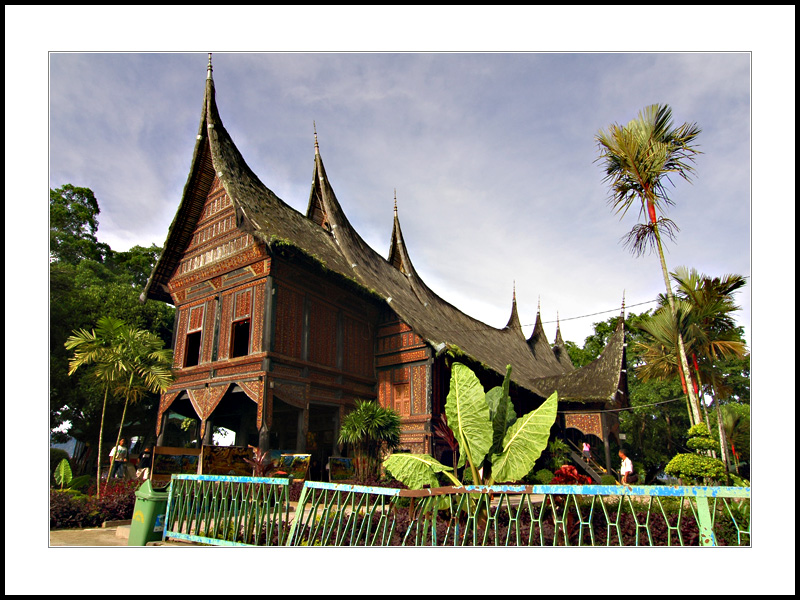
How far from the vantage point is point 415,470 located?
839 cm

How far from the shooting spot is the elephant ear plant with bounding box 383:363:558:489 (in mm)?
7641

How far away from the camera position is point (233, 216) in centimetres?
1617

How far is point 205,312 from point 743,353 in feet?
46.6

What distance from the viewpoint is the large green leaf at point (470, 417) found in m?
8.12

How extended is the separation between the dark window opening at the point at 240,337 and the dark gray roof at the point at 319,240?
269 centimetres

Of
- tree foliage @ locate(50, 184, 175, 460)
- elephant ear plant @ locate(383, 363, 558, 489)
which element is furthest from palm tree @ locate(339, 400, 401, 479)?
tree foliage @ locate(50, 184, 175, 460)

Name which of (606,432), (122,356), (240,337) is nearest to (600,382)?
(606,432)

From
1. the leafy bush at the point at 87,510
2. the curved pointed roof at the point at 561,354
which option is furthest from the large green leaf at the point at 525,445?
the curved pointed roof at the point at 561,354

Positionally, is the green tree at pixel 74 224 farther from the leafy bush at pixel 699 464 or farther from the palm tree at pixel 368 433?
the leafy bush at pixel 699 464

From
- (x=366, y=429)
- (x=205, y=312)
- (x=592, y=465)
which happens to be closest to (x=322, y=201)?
(x=205, y=312)

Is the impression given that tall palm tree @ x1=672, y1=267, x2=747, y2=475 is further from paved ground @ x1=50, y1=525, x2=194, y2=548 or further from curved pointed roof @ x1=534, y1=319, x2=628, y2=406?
paved ground @ x1=50, y1=525, x2=194, y2=548

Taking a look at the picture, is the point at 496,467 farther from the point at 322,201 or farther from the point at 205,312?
the point at 322,201

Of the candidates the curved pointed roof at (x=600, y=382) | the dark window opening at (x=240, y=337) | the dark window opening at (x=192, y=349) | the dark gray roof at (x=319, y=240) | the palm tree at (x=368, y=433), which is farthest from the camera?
the curved pointed roof at (x=600, y=382)

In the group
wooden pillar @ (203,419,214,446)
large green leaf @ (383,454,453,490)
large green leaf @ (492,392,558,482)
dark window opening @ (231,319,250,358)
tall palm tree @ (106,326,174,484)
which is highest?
dark window opening @ (231,319,250,358)
